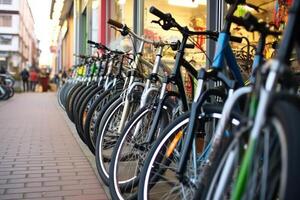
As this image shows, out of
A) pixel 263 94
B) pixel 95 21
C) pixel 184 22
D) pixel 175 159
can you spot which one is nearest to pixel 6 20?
pixel 95 21

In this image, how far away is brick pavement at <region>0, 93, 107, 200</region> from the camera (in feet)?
12.0

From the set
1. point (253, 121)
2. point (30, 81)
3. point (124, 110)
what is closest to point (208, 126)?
point (253, 121)

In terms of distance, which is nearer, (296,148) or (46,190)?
(296,148)

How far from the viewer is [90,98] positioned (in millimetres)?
5020

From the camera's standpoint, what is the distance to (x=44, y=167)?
457 cm

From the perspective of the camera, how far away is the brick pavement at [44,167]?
12.0ft

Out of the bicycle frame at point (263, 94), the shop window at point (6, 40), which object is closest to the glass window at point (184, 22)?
the bicycle frame at point (263, 94)

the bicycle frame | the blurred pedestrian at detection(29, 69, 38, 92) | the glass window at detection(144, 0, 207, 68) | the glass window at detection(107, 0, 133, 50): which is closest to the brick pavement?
the glass window at detection(144, 0, 207, 68)

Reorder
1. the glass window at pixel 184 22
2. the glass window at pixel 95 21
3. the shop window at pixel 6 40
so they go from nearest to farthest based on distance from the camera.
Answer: the glass window at pixel 184 22, the glass window at pixel 95 21, the shop window at pixel 6 40

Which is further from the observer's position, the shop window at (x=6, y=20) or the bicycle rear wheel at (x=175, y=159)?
the shop window at (x=6, y=20)

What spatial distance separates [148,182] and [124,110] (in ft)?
3.96

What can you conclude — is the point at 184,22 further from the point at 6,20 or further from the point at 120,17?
the point at 6,20

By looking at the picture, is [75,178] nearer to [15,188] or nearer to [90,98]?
[15,188]

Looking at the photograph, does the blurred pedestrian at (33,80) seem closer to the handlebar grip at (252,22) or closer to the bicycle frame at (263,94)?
the handlebar grip at (252,22)
